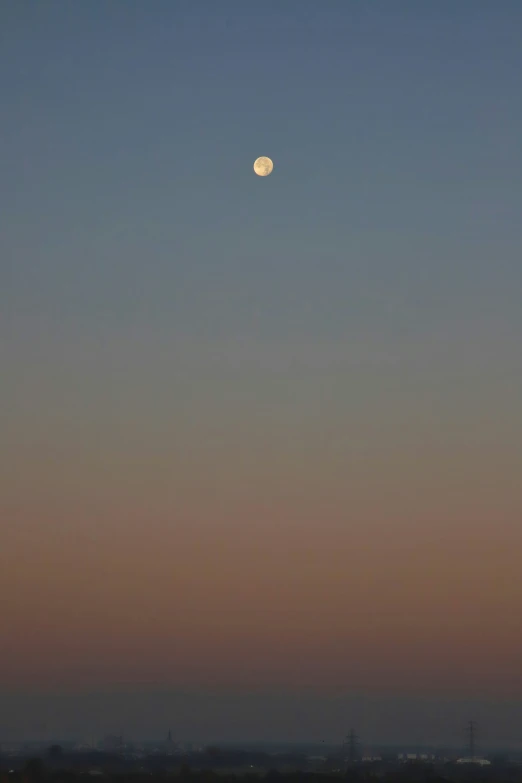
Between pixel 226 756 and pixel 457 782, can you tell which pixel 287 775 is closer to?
pixel 457 782

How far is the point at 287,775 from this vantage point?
80750 mm

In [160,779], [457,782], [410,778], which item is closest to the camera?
[160,779]

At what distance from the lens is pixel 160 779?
75938 mm

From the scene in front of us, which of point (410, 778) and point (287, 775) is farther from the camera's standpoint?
point (410, 778)

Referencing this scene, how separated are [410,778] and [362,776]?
21.1 ft

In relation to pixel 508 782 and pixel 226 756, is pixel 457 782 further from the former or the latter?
pixel 226 756

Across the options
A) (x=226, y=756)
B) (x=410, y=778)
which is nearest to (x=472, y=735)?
(x=226, y=756)

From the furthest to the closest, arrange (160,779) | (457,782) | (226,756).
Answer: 1. (226,756)
2. (457,782)
3. (160,779)

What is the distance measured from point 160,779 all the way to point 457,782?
21015 mm

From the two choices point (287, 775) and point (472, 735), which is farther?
point (472, 735)

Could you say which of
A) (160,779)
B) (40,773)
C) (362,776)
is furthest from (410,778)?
(40,773)

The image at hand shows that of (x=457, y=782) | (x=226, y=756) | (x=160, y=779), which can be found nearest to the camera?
(x=160, y=779)

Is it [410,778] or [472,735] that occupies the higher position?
[472,735]

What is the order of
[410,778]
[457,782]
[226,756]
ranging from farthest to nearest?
1. [226,756]
2. [410,778]
3. [457,782]
